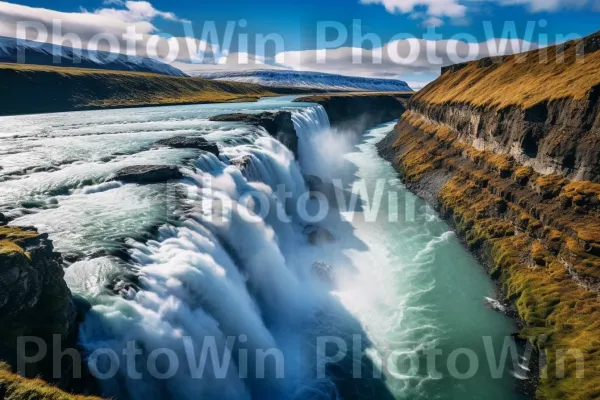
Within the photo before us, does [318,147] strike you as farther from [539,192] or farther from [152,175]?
[152,175]

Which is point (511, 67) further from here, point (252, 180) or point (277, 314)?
point (277, 314)

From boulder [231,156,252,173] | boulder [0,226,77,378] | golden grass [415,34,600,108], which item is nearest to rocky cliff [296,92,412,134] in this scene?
golden grass [415,34,600,108]

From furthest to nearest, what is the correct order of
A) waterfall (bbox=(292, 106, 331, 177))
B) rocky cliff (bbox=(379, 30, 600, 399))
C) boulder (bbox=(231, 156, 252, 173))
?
1. waterfall (bbox=(292, 106, 331, 177))
2. boulder (bbox=(231, 156, 252, 173))
3. rocky cliff (bbox=(379, 30, 600, 399))

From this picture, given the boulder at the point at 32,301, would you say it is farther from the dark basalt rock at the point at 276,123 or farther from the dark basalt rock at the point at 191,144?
the dark basalt rock at the point at 276,123

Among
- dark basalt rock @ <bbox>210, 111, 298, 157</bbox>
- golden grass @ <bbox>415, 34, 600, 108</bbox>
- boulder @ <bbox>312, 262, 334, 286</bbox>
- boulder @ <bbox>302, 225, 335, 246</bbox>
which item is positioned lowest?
boulder @ <bbox>312, 262, 334, 286</bbox>

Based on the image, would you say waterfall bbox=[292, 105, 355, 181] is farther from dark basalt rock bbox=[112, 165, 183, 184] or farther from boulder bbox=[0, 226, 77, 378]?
boulder bbox=[0, 226, 77, 378]

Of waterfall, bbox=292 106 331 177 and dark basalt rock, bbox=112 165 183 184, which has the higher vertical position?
waterfall, bbox=292 106 331 177

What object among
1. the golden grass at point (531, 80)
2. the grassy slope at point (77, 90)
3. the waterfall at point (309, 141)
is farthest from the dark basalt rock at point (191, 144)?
the grassy slope at point (77, 90)
